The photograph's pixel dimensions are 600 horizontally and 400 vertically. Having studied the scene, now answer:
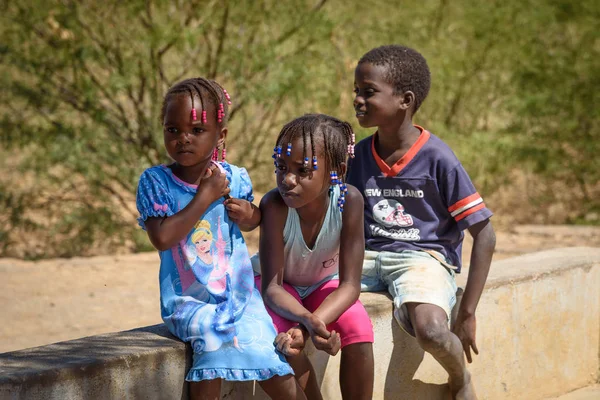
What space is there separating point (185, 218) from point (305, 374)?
68 centimetres

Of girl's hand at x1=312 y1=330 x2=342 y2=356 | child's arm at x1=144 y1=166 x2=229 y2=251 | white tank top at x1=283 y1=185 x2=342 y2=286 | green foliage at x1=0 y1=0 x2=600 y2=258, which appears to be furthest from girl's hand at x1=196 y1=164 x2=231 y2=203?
green foliage at x1=0 y1=0 x2=600 y2=258

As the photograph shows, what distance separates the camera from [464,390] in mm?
3580

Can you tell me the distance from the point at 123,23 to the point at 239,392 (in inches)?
210

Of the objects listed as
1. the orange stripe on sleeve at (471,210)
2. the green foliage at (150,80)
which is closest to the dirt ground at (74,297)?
the green foliage at (150,80)

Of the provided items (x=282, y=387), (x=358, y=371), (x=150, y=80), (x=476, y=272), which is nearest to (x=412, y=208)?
(x=476, y=272)

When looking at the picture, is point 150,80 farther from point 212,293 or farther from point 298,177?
point 212,293

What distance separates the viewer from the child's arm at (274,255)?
118 inches

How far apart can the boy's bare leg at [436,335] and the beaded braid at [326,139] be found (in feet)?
1.82

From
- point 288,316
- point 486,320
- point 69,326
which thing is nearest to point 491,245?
point 486,320

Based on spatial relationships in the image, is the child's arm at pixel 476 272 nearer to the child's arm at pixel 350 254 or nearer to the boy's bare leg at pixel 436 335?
the boy's bare leg at pixel 436 335

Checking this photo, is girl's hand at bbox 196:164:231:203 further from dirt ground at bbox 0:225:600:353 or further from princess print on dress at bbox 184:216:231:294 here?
dirt ground at bbox 0:225:600:353

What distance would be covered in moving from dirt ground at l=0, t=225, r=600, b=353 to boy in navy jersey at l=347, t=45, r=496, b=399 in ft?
6.92

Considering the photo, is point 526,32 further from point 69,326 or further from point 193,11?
point 69,326

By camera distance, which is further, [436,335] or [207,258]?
[436,335]
